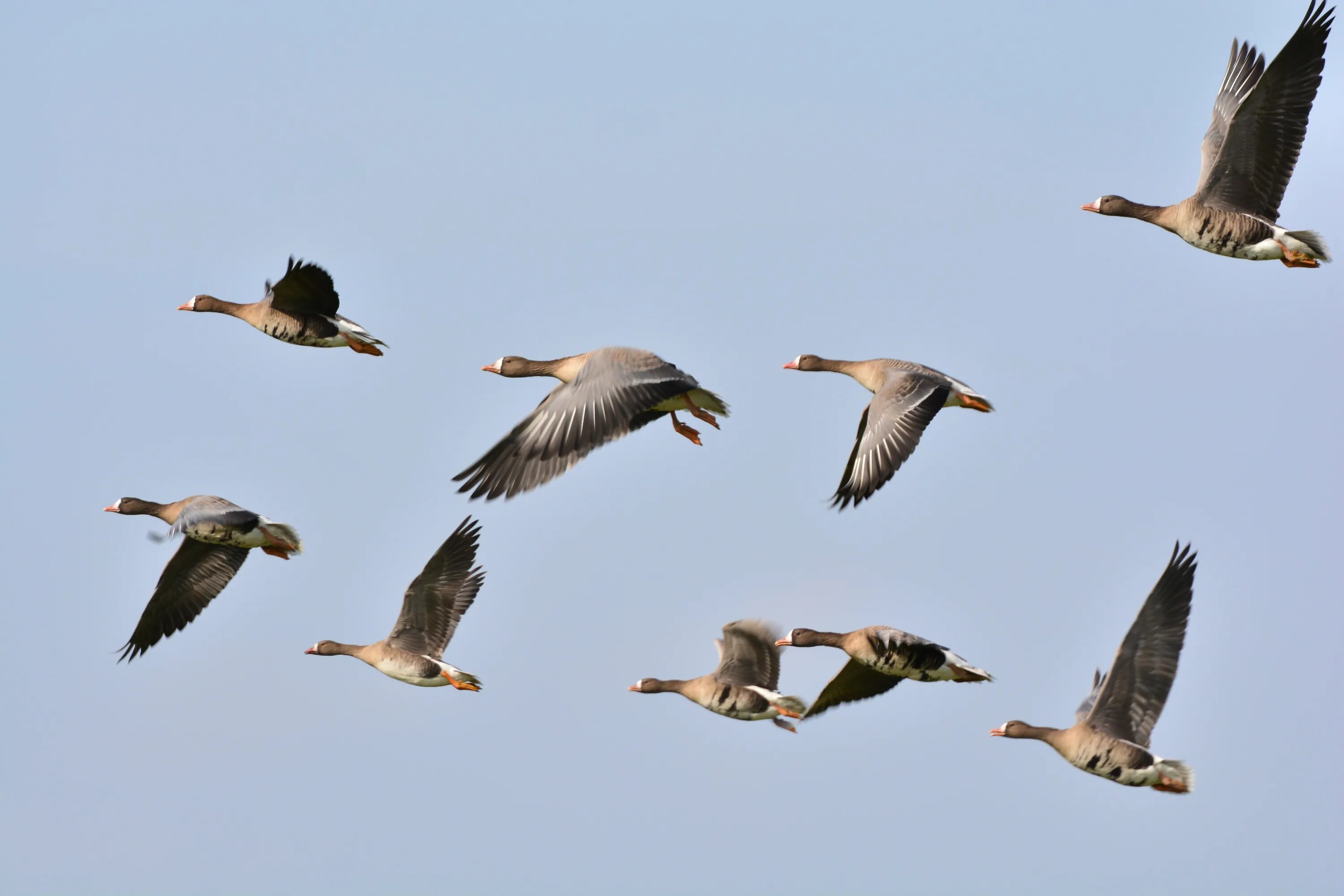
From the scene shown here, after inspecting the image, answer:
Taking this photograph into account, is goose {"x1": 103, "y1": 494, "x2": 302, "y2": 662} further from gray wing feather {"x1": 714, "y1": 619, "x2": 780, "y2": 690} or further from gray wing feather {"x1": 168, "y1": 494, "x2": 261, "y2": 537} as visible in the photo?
gray wing feather {"x1": 714, "y1": 619, "x2": 780, "y2": 690}

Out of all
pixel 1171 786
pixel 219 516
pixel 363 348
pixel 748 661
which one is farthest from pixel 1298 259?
pixel 219 516

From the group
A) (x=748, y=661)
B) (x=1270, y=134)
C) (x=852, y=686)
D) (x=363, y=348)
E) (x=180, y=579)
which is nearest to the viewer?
(x=1270, y=134)

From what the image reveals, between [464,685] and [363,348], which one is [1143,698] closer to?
[464,685]

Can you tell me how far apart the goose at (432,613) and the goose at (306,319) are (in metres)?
3.22

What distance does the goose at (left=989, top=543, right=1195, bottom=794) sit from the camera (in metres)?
19.0

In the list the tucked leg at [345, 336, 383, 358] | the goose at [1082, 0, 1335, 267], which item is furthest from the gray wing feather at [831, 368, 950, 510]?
the tucked leg at [345, 336, 383, 358]

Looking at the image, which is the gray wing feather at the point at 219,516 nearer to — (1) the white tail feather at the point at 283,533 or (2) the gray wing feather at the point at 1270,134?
(1) the white tail feather at the point at 283,533

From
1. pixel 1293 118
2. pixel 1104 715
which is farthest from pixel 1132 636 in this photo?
pixel 1293 118

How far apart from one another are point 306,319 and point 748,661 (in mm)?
7692

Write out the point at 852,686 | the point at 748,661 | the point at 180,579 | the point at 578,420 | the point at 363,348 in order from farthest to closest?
the point at 180,579, the point at 748,661, the point at 363,348, the point at 852,686, the point at 578,420

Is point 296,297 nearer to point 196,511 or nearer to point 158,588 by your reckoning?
point 196,511

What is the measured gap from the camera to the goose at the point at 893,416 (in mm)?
18906

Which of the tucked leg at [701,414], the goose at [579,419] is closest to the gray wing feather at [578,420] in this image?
the goose at [579,419]

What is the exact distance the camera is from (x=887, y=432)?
1941 cm
